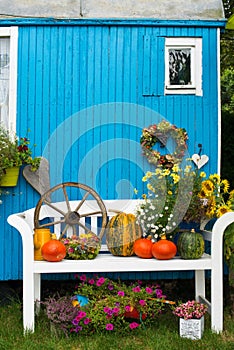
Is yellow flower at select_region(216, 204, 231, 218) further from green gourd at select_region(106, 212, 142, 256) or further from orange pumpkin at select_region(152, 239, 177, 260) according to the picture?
green gourd at select_region(106, 212, 142, 256)

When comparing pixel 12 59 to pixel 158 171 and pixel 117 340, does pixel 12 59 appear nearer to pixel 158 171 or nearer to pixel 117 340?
pixel 158 171

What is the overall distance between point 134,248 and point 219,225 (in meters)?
0.80

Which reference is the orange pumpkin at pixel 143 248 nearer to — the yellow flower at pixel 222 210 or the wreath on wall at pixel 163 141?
the yellow flower at pixel 222 210

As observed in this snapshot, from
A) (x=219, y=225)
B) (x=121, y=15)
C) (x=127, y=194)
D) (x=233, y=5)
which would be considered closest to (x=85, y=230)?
(x=127, y=194)

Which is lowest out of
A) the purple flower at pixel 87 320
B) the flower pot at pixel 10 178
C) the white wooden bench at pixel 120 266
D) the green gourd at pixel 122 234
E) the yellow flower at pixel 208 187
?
the purple flower at pixel 87 320

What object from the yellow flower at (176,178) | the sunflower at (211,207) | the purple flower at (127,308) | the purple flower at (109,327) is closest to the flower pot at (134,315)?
the purple flower at (127,308)

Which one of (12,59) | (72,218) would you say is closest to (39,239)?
(72,218)

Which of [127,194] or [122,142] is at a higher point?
[122,142]

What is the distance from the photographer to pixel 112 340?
5.00 metres

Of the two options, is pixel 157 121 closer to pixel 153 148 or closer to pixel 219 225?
pixel 153 148

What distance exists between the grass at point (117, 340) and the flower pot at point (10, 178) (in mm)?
1317

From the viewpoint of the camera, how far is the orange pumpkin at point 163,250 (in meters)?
5.16

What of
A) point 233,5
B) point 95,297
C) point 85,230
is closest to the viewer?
point 95,297

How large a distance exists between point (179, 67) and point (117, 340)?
278cm
